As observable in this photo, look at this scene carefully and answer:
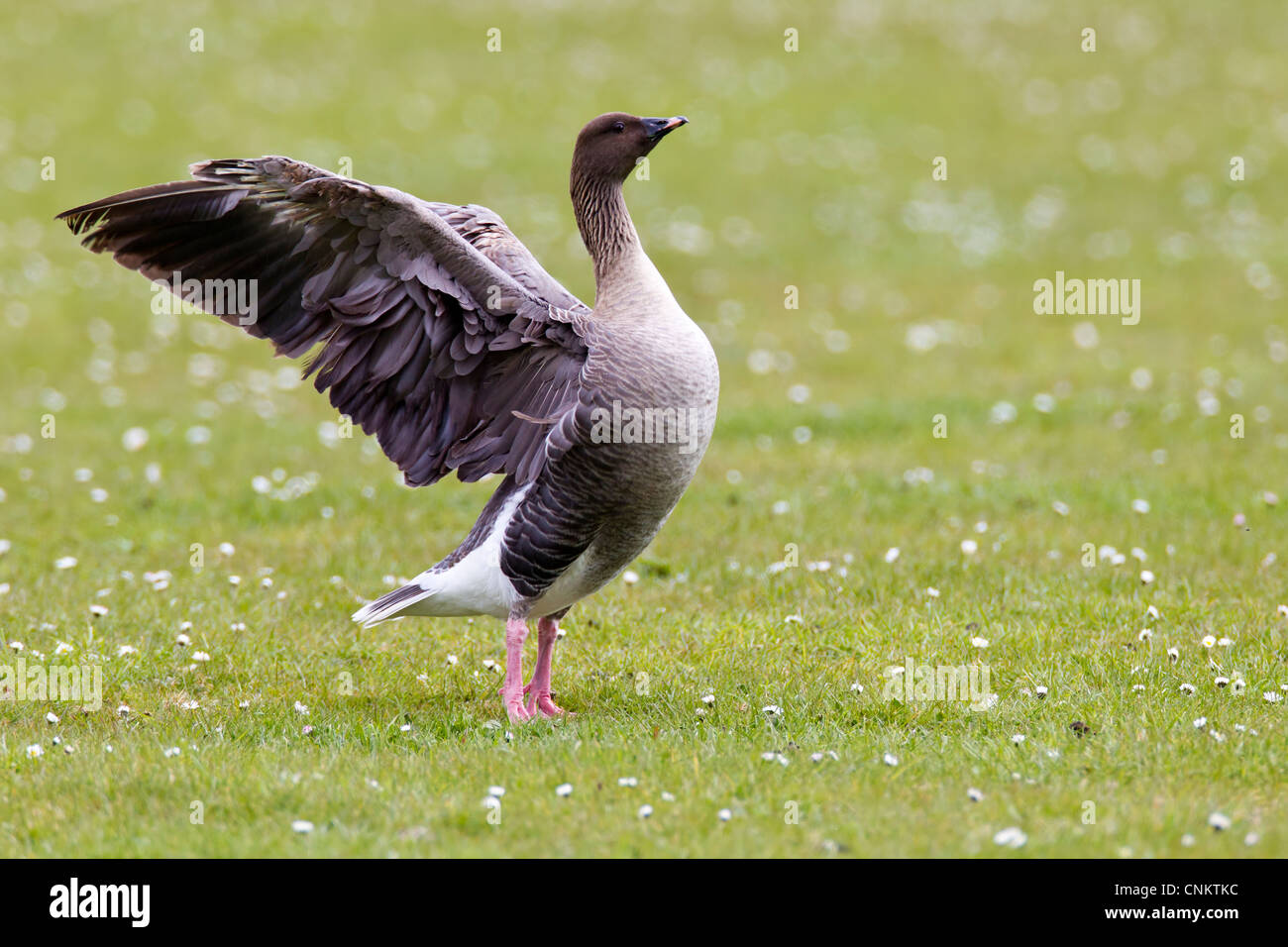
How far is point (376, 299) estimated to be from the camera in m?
6.38

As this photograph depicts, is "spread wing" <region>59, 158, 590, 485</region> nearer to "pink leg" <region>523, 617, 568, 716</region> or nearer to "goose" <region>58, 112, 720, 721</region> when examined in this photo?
"goose" <region>58, 112, 720, 721</region>

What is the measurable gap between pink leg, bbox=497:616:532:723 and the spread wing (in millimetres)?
703

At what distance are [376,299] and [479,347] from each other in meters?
0.51

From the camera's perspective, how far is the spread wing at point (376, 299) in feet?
20.3

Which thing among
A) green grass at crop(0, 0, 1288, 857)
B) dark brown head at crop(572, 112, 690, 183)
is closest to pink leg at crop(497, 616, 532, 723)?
green grass at crop(0, 0, 1288, 857)

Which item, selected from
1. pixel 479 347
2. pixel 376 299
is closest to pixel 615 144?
pixel 479 347

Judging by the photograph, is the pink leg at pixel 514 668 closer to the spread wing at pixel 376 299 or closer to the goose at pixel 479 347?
the goose at pixel 479 347

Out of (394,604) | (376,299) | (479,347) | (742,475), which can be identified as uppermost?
(376,299)

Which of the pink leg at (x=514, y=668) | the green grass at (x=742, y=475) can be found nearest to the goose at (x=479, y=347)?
the pink leg at (x=514, y=668)

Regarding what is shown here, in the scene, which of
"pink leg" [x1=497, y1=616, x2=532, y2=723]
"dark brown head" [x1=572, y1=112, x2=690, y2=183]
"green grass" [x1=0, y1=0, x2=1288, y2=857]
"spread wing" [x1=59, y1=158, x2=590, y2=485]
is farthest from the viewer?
"dark brown head" [x1=572, y1=112, x2=690, y2=183]

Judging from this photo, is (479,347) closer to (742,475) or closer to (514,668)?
(514,668)

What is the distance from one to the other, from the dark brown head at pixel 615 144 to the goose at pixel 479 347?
0.03 feet

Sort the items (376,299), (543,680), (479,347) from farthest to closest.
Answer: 1. (543,680)
2. (479,347)
3. (376,299)

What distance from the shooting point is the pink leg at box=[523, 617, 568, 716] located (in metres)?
6.75
